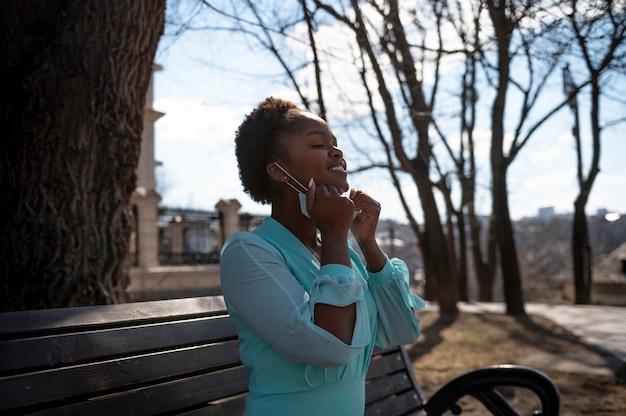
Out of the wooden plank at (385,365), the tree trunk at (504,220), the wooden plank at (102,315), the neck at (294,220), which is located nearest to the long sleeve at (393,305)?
the neck at (294,220)

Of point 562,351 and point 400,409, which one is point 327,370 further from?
point 562,351

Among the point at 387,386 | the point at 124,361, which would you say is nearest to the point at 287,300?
the point at 124,361

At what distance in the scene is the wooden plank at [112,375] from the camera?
163cm

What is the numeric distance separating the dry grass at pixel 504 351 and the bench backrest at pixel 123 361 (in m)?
3.31

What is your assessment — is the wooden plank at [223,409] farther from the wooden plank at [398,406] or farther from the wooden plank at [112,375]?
the wooden plank at [398,406]

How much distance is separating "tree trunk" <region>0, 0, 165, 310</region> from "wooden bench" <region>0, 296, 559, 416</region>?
129 centimetres

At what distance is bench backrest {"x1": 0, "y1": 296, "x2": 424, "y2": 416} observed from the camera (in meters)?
1.67

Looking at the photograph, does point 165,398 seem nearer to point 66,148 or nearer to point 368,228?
point 368,228

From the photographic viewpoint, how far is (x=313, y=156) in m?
1.77

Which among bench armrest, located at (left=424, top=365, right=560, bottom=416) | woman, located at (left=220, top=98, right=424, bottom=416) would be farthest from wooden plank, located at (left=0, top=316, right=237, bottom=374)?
bench armrest, located at (left=424, top=365, right=560, bottom=416)

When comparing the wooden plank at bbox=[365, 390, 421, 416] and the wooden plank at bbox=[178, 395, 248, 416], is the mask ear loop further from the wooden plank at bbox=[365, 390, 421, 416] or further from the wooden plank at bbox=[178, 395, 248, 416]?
the wooden plank at bbox=[365, 390, 421, 416]

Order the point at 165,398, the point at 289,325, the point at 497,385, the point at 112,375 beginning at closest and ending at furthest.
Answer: the point at 289,325 < the point at 112,375 < the point at 165,398 < the point at 497,385

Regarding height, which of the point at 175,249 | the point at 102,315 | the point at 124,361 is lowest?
the point at 124,361

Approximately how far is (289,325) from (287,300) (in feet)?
0.21
